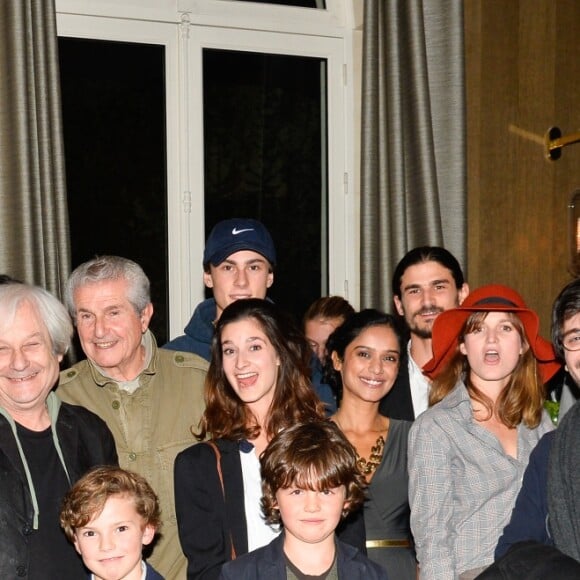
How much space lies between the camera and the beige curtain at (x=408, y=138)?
4.34 m

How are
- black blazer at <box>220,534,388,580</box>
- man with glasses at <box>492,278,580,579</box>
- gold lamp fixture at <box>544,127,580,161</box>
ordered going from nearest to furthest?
man with glasses at <box>492,278,580,579</box>
black blazer at <box>220,534,388,580</box>
gold lamp fixture at <box>544,127,580,161</box>

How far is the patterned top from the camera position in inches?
99.2

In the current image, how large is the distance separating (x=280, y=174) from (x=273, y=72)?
48 centimetres

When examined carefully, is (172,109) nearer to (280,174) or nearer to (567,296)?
(280,174)

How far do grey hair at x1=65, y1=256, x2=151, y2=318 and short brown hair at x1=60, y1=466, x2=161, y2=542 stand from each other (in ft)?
1.89

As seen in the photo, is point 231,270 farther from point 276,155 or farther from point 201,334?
point 276,155

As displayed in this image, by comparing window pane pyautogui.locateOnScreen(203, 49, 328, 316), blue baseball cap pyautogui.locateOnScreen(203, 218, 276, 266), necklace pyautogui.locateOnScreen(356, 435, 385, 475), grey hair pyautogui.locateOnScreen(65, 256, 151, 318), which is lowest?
necklace pyautogui.locateOnScreen(356, 435, 385, 475)

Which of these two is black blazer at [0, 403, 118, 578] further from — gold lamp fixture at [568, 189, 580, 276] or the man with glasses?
gold lamp fixture at [568, 189, 580, 276]

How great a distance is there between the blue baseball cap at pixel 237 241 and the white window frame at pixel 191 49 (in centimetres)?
120

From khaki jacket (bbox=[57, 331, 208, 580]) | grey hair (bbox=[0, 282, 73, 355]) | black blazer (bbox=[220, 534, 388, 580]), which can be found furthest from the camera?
khaki jacket (bbox=[57, 331, 208, 580])

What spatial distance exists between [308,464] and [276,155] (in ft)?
8.50

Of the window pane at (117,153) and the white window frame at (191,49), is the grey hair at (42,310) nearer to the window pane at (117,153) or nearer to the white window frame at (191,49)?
the window pane at (117,153)

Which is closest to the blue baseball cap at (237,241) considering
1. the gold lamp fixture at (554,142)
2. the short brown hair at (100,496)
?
the short brown hair at (100,496)

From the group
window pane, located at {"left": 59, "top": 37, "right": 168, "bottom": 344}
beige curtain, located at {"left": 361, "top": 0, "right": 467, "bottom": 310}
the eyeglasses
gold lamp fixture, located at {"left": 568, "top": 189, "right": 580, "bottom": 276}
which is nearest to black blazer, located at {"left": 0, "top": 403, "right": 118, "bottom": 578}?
the eyeglasses
